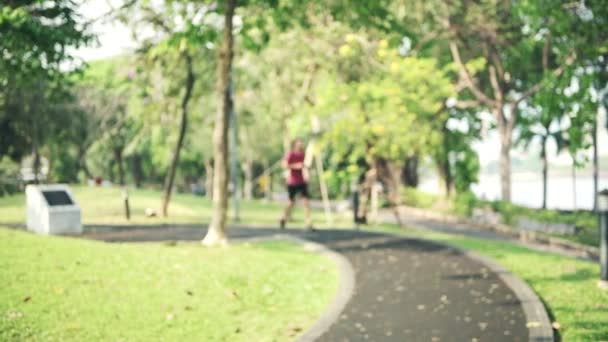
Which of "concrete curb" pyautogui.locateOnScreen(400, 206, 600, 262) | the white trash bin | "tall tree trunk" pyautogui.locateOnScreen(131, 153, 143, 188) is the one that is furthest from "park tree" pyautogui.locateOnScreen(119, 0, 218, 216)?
"tall tree trunk" pyautogui.locateOnScreen(131, 153, 143, 188)

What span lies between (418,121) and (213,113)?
11.8 m

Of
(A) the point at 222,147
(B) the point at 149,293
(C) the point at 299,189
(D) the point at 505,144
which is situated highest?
(D) the point at 505,144

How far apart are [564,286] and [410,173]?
96.8 feet

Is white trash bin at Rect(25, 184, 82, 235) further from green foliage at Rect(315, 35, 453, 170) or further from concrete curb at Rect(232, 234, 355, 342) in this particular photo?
green foliage at Rect(315, 35, 453, 170)

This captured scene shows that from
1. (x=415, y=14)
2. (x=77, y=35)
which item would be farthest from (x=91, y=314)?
(x=415, y=14)

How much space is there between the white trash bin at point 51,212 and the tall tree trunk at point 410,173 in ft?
85.8

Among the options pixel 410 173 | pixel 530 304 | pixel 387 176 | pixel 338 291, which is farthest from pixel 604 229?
pixel 410 173

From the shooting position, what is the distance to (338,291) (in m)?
8.98

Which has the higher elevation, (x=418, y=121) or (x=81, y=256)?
(x=418, y=121)

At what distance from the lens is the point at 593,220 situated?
17.9 m

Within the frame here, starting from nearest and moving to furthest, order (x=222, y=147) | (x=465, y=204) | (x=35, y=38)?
(x=35, y=38) → (x=222, y=147) → (x=465, y=204)

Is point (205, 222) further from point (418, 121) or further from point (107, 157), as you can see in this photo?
point (107, 157)

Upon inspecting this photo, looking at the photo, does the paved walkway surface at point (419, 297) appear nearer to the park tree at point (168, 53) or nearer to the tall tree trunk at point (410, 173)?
the park tree at point (168, 53)

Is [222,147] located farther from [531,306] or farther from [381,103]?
[381,103]
